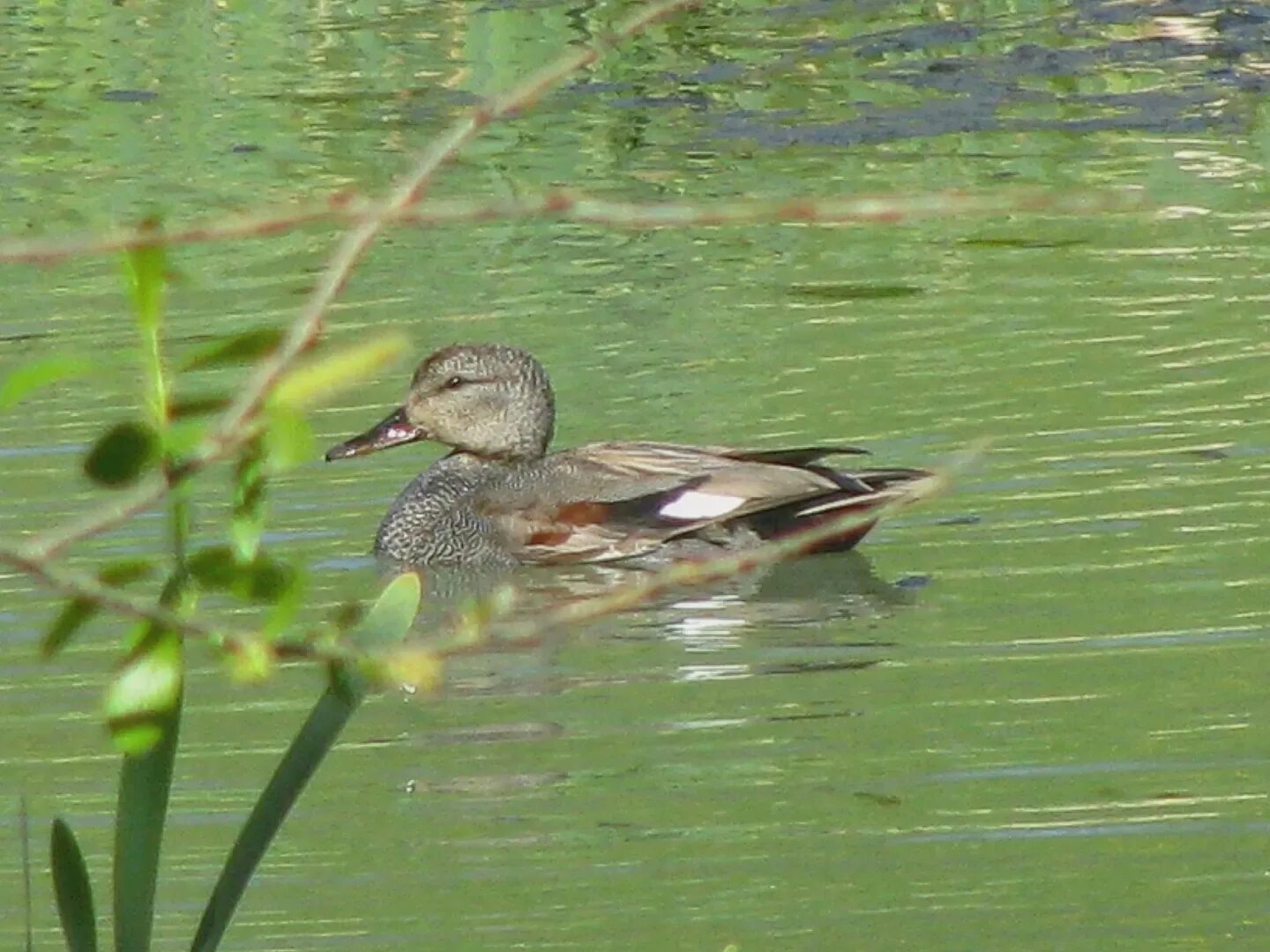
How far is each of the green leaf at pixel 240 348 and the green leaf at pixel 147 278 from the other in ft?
0.20

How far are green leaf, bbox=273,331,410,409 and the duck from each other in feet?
21.4

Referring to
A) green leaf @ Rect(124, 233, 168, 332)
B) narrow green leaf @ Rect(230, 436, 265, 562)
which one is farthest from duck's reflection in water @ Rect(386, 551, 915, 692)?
green leaf @ Rect(124, 233, 168, 332)

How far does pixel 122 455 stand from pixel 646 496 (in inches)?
278

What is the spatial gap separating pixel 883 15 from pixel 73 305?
6770 millimetres

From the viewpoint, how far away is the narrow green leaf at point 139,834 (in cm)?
284

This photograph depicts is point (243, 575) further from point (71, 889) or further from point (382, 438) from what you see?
point (382, 438)

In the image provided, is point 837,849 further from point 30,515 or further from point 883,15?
point 883,15

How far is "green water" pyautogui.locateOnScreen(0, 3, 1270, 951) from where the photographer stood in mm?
5328

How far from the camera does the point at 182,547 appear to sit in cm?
239

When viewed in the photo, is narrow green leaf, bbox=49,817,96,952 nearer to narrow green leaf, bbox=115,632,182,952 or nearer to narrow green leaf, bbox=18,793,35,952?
narrow green leaf, bbox=115,632,182,952

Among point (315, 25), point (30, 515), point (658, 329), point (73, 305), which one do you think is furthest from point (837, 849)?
point (315, 25)

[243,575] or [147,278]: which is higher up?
[147,278]

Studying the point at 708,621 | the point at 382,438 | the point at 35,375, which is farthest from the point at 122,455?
the point at 382,438

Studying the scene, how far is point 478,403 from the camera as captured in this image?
9.98 meters
